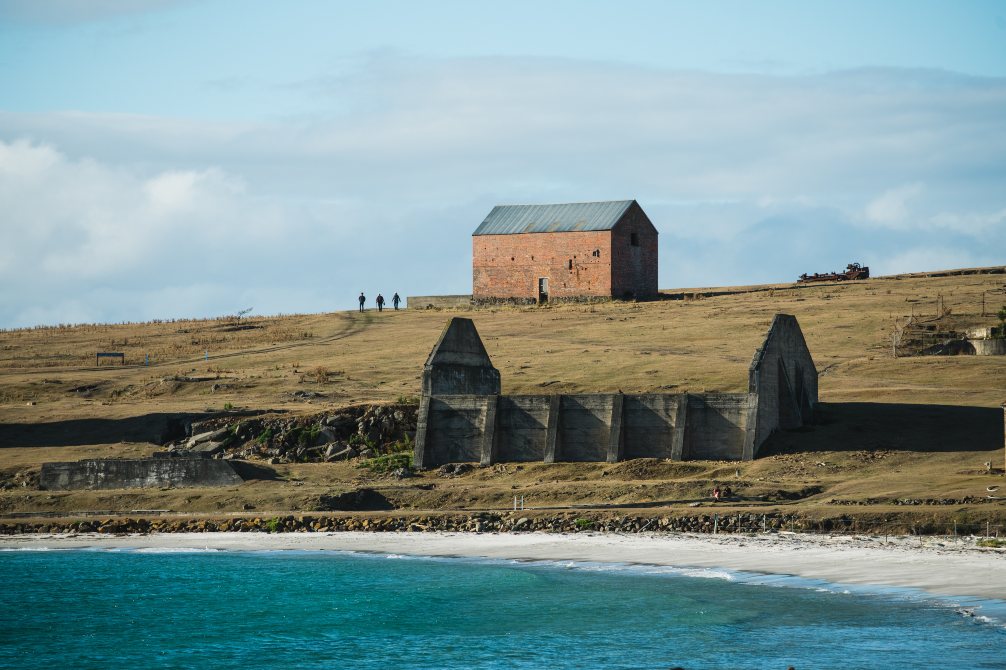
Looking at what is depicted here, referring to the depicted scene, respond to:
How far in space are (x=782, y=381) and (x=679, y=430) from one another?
172 inches

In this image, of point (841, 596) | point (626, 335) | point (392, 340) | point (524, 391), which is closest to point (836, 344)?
point (626, 335)

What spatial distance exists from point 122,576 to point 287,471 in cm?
992

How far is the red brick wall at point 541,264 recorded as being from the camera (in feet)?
279

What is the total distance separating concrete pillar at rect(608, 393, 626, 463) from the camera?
42094 millimetres

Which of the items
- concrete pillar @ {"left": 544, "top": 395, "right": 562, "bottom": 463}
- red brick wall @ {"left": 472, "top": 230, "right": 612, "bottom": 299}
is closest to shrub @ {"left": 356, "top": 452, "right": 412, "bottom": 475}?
concrete pillar @ {"left": 544, "top": 395, "right": 562, "bottom": 463}

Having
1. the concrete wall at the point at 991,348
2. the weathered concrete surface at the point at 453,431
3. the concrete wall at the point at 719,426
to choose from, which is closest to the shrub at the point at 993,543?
the concrete wall at the point at 719,426

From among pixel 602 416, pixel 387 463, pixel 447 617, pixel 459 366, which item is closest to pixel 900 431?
pixel 602 416

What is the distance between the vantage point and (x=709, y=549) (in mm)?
31562

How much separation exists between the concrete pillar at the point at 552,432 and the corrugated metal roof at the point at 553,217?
42164 mm

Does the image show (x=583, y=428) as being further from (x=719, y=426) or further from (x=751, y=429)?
(x=751, y=429)

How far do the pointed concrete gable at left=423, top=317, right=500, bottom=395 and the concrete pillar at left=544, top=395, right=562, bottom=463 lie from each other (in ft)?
13.4

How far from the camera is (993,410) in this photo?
142 ft

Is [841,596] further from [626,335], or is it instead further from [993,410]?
[626,335]

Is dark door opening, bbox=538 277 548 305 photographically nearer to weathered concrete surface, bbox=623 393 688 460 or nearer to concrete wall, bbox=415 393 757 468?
concrete wall, bbox=415 393 757 468
